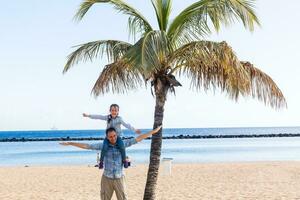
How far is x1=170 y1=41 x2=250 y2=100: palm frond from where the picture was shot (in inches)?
349

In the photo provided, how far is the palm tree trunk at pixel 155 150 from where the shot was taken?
9398mm

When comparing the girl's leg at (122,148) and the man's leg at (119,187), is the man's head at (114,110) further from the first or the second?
the man's leg at (119,187)

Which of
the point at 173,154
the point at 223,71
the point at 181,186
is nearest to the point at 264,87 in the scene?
the point at 223,71

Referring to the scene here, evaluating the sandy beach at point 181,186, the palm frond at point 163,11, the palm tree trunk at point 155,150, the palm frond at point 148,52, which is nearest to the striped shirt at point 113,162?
the palm frond at point 148,52

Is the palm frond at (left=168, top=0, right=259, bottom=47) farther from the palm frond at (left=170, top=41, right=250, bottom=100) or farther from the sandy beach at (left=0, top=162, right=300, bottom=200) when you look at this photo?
the sandy beach at (left=0, top=162, right=300, bottom=200)

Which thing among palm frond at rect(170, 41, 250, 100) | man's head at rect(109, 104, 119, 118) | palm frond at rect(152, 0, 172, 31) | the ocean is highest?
palm frond at rect(152, 0, 172, 31)

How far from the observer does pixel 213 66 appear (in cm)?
955

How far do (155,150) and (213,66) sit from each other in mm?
1877

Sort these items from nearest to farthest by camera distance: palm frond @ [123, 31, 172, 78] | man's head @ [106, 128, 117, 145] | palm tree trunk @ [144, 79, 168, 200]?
man's head @ [106, 128, 117, 145] → palm frond @ [123, 31, 172, 78] → palm tree trunk @ [144, 79, 168, 200]

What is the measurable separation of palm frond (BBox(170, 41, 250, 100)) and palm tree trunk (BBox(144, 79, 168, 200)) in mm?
520

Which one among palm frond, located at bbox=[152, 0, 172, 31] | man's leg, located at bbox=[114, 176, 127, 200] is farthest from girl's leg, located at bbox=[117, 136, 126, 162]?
palm frond, located at bbox=[152, 0, 172, 31]

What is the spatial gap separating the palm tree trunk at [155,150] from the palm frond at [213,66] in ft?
1.70

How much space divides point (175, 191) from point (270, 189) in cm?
283

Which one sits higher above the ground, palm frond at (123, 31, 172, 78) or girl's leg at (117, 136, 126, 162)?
palm frond at (123, 31, 172, 78)
